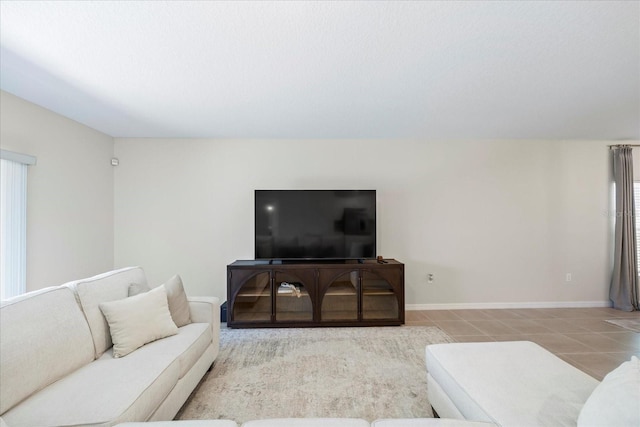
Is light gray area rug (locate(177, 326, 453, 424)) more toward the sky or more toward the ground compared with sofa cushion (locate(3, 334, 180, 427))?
more toward the ground

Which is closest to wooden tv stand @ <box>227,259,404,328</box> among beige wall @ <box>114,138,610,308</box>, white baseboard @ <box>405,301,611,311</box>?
beige wall @ <box>114,138,610,308</box>

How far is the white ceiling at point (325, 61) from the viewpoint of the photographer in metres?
1.58

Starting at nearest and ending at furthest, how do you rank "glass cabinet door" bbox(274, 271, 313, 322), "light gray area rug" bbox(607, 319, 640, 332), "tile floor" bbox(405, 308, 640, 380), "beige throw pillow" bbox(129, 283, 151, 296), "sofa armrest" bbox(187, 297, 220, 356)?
1. "beige throw pillow" bbox(129, 283, 151, 296)
2. "sofa armrest" bbox(187, 297, 220, 356)
3. "tile floor" bbox(405, 308, 640, 380)
4. "light gray area rug" bbox(607, 319, 640, 332)
5. "glass cabinet door" bbox(274, 271, 313, 322)

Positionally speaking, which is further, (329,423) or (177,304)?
(177,304)

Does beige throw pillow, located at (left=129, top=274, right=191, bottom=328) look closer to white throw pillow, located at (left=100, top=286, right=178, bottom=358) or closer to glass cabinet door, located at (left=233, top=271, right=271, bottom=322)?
white throw pillow, located at (left=100, top=286, right=178, bottom=358)

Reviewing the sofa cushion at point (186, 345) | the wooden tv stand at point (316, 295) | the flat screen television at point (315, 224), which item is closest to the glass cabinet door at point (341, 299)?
the wooden tv stand at point (316, 295)

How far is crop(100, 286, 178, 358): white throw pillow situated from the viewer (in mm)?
1892

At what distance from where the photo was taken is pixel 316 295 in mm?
3564

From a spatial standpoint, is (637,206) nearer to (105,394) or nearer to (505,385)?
(505,385)

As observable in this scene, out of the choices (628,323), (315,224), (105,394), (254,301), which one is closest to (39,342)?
(105,394)

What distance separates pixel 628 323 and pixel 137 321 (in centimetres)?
531

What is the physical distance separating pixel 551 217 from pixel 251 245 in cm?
434

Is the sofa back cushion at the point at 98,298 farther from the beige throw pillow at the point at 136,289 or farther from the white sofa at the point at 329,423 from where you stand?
the white sofa at the point at 329,423

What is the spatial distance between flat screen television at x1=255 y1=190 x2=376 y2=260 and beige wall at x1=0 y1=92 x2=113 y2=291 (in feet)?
6.63
